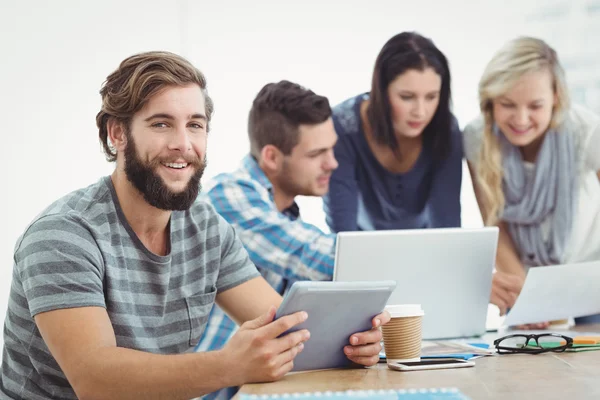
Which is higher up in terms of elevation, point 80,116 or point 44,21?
point 44,21

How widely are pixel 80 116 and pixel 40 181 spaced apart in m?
0.34

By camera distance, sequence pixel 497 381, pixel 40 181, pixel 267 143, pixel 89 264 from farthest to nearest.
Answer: pixel 40 181 < pixel 267 143 < pixel 89 264 < pixel 497 381

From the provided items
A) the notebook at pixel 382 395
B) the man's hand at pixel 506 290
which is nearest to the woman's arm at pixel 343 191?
the man's hand at pixel 506 290

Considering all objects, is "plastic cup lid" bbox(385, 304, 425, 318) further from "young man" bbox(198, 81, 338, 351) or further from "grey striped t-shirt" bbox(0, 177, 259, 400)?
"young man" bbox(198, 81, 338, 351)

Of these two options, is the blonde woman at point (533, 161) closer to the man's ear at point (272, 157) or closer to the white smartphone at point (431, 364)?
the man's ear at point (272, 157)

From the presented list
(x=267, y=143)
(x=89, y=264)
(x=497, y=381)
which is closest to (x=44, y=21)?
(x=267, y=143)

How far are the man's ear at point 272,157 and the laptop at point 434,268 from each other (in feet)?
2.82

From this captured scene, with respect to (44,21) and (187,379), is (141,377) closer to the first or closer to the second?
(187,379)

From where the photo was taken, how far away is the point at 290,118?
2.63 meters

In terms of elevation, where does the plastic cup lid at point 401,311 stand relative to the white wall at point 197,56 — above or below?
below

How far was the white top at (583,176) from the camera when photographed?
300 centimetres

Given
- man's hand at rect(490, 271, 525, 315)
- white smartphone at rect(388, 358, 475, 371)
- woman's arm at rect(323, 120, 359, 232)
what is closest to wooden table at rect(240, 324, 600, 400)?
white smartphone at rect(388, 358, 475, 371)

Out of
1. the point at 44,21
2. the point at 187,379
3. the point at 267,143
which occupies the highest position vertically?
the point at 44,21

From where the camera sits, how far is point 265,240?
2344mm
